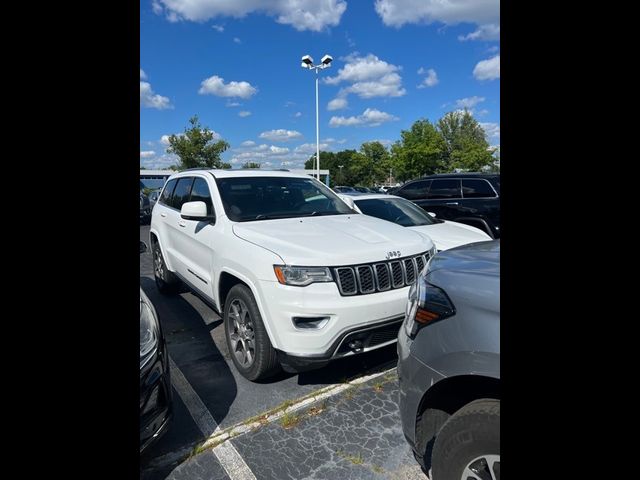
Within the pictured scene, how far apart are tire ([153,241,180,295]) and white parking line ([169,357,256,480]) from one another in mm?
2018

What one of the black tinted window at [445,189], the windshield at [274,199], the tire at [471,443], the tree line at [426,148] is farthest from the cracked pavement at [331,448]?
the tree line at [426,148]

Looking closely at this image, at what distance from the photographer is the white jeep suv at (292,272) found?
2.91 m

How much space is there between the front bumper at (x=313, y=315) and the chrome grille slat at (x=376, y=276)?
0.23ft

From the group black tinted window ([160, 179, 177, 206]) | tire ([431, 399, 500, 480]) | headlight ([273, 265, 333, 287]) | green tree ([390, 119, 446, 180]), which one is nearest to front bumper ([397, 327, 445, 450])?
tire ([431, 399, 500, 480])

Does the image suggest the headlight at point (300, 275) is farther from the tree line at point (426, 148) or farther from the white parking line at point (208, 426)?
the tree line at point (426, 148)

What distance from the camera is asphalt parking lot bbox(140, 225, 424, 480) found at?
240 centimetres

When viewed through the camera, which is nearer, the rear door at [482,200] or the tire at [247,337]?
the tire at [247,337]

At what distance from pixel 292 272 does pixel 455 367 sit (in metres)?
1.48

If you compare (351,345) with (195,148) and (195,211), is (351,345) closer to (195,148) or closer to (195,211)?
(195,211)
